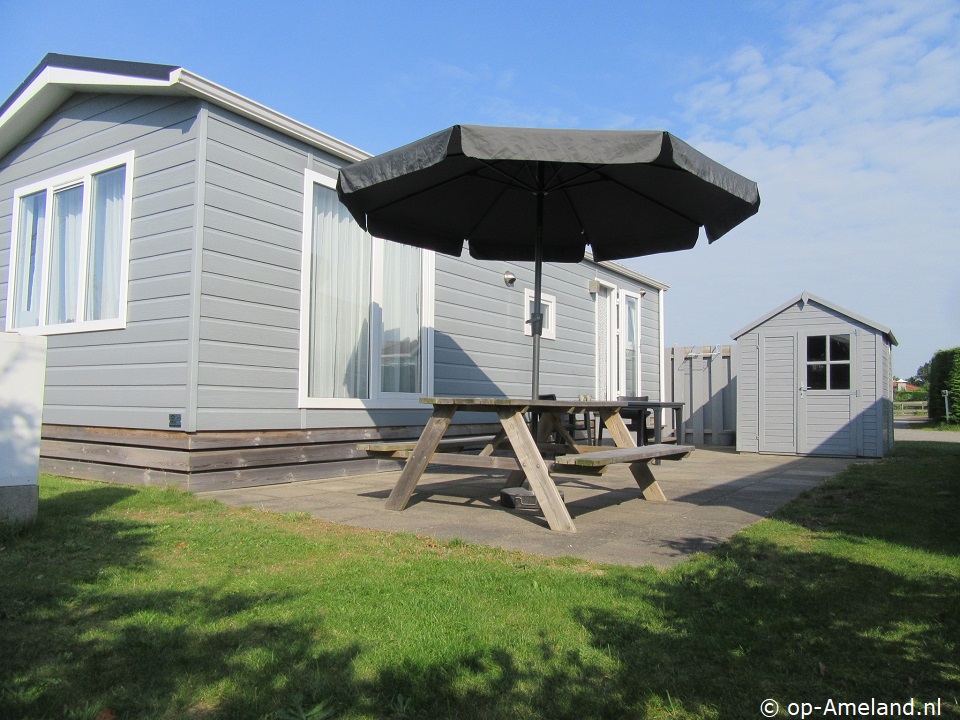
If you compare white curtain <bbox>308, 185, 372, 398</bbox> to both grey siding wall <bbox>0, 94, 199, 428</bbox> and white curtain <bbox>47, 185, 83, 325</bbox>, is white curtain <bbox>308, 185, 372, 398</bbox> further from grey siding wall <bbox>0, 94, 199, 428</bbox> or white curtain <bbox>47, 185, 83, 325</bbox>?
white curtain <bbox>47, 185, 83, 325</bbox>

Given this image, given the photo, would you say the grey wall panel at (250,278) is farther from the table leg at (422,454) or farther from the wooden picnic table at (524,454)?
the table leg at (422,454)

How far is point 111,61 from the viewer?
5.86 metres

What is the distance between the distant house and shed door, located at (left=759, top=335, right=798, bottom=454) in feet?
16.4

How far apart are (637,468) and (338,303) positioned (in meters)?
3.18

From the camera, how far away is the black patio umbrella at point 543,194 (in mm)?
3623

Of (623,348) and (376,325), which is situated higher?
(623,348)

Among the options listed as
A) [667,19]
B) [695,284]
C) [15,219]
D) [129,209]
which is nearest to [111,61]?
[129,209]

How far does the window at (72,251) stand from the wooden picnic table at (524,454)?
3.03 meters

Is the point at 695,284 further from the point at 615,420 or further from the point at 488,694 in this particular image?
the point at 488,694

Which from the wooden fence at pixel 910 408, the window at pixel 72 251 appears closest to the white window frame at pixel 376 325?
the window at pixel 72 251

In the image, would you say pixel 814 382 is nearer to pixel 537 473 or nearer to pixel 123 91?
pixel 537 473

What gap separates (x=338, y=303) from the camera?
6617 millimetres

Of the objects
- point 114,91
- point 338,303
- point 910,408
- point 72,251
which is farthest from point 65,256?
point 910,408

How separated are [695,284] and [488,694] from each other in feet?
68.3
